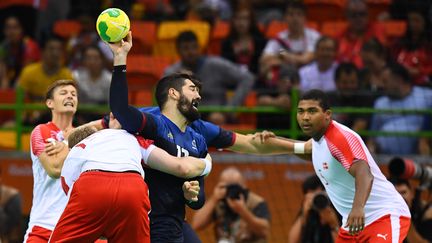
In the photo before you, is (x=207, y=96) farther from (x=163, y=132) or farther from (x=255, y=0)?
(x=163, y=132)

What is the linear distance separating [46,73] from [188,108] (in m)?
6.14

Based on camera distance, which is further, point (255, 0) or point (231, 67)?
point (255, 0)

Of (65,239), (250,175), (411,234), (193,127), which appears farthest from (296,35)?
(65,239)

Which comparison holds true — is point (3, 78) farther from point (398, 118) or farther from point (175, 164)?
point (175, 164)

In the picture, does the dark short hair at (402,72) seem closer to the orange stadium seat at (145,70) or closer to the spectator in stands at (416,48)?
the spectator in stands at (416,48)

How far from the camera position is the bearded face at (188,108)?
799 centimetres

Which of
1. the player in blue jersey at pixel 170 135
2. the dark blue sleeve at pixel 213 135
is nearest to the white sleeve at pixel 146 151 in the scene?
the player in blue jersey at pixel 170 135

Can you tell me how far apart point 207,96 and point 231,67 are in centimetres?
49

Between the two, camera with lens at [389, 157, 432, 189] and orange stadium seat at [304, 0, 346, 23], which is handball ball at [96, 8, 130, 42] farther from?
orange stadium seat at [304, 0, 346, 23]

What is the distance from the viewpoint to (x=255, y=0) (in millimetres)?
15625

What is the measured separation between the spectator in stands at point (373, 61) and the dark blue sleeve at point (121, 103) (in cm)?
622

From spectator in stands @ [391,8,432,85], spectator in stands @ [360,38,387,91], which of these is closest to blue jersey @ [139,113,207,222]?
spectator in stands @ [360,38,387,91]

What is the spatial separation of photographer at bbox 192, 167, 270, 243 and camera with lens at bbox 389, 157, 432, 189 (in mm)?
1898

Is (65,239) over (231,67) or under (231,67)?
under
